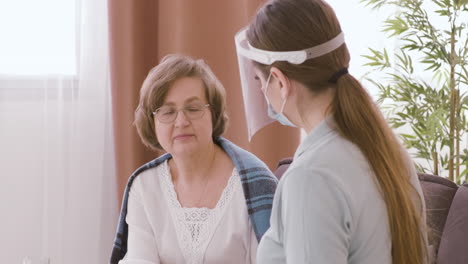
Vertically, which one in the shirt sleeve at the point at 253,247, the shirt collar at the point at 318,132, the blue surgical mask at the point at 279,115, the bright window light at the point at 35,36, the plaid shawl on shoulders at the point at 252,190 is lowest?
the shirt sleeve at the point at 253,247

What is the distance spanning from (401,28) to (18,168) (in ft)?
6.11

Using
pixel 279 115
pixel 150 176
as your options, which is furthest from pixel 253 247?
pixel 279 115

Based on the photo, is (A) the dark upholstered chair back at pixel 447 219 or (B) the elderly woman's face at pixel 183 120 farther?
(B) the elderly woman's face at pixel 183 120

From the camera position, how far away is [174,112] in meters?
2.02

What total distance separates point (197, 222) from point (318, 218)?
94 centimetres

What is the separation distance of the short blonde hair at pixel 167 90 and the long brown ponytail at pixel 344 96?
807 mm

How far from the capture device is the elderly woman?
195cm

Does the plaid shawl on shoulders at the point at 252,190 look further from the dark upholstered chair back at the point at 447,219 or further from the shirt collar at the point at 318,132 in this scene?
the shirt collar at the point at 318,132

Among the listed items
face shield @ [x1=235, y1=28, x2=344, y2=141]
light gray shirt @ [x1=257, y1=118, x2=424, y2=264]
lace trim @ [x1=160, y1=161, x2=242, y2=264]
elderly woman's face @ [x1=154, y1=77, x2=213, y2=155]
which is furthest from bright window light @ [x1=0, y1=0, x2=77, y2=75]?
light gray shirt @ [x1=257, y1=118, x2=424, y2=264]

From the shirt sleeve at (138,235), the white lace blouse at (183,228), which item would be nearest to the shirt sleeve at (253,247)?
the white lace blouse at (183,228)

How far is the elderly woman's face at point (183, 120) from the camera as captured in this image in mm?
2012

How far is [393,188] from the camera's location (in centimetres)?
117

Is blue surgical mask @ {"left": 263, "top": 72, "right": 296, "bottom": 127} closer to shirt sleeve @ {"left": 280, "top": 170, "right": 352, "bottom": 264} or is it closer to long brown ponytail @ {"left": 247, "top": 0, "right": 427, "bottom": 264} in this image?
long brown ponytail @ {"left": 247, "top": 0, "right": 427, "bottom": 264}

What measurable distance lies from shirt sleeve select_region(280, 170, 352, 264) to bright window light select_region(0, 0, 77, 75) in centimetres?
213
